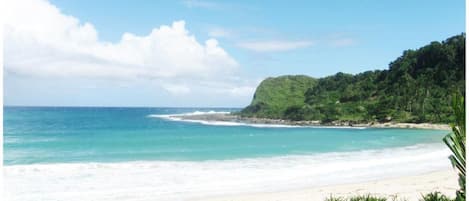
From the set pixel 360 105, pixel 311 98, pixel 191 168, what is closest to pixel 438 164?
pixel 191 168

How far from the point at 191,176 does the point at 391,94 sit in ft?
147

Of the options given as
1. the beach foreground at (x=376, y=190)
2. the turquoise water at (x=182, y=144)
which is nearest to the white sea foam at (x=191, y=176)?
the beach foreground at (x=376, y=190)

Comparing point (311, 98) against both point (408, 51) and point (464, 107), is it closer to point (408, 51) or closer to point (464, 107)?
point (408, 51)

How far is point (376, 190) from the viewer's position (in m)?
8.82

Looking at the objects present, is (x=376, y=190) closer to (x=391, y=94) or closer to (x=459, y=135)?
(x=459, y=135)

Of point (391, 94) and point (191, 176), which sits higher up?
point (391, 94)

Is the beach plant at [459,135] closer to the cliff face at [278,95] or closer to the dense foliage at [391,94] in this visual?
the dense foliage at [391,94]

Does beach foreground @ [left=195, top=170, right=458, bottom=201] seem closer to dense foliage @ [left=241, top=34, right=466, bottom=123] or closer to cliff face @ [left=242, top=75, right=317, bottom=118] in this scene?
dense foliage @ [left=241, top=34, right=466, bottom=123]

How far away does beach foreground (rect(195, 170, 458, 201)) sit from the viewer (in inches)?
317

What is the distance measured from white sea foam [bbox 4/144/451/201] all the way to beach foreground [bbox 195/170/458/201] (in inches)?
29.6

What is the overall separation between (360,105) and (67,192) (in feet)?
151

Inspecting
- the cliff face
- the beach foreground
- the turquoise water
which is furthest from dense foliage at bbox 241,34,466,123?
the beach foreground

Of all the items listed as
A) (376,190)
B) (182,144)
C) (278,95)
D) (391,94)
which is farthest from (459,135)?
(278,95)

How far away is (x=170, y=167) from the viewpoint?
45.4 ft
